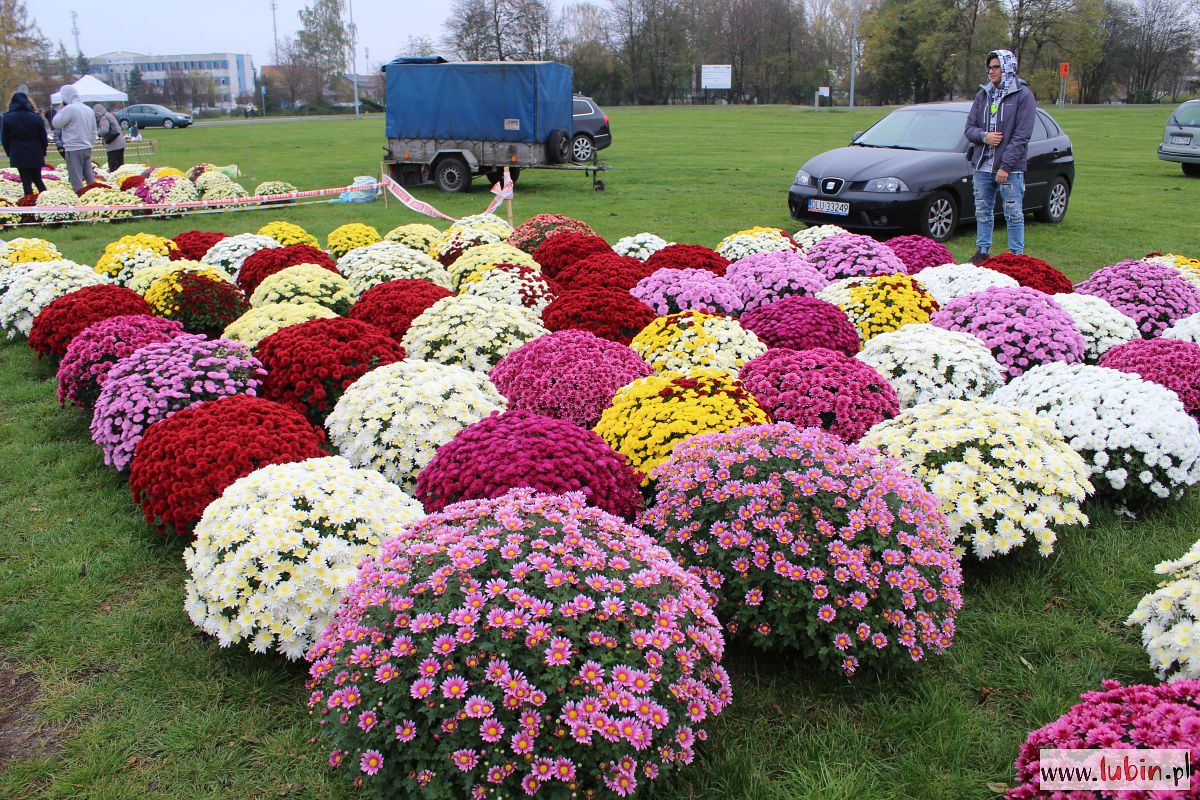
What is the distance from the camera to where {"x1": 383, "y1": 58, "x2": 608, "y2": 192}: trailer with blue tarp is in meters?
18.2

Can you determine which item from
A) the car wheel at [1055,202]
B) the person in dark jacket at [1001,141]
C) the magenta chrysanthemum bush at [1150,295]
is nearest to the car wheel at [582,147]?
the car wheel at [1055,202]

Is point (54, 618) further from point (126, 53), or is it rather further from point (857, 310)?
point (126, 53)

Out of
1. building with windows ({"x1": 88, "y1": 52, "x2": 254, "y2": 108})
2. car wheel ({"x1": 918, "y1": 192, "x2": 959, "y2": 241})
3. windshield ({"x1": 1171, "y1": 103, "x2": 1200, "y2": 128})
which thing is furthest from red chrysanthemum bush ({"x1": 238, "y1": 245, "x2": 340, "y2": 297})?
building with windows ({"x1": 88, "y1": 52, "x2": 254, "y2": 108})

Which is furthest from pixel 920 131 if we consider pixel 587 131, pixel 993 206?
pixel 587 131

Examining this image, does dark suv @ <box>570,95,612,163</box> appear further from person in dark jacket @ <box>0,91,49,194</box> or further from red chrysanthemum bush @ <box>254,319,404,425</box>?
red chrysanthemum bush @ <box>254,319,404,425</box>

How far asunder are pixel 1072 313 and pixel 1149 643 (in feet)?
13.5

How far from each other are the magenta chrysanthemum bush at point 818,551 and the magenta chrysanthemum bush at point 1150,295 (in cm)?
470

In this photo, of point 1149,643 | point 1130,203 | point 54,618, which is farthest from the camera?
point 1130,203

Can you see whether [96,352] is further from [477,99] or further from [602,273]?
[477,99]

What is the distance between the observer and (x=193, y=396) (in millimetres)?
5145

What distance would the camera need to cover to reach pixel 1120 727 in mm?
2418

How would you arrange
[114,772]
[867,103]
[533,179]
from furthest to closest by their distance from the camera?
1. [867,103]
2. [533,179]
3. [114,772]

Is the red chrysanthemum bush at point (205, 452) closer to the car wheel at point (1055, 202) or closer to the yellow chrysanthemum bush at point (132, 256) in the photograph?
the yellow chrysanthemum bush at point (132, 256)

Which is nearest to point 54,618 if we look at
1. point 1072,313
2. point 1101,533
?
point 1101,533
